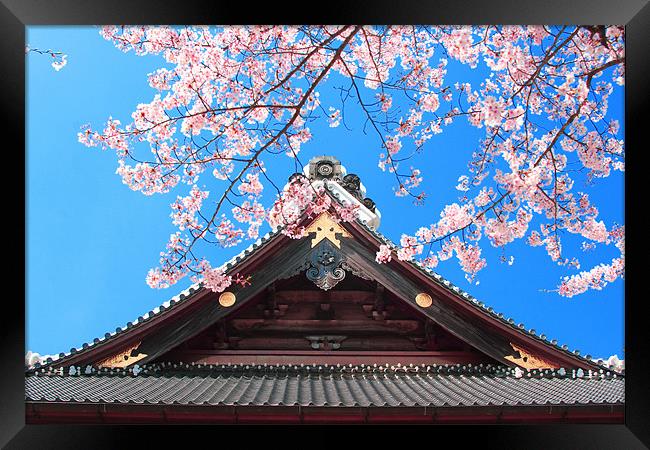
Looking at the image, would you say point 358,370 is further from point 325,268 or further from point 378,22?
point 378,22

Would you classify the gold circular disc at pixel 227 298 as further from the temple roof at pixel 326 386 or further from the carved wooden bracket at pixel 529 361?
the carved wooden bracket at pixel 529 361

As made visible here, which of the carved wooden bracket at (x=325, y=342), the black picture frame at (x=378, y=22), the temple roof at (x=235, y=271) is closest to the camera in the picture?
the black picture frame at (x=378, y=22)

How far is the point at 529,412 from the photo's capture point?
16.8 feet

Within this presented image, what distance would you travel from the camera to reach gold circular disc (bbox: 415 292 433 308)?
6516 mm

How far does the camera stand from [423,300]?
652cm

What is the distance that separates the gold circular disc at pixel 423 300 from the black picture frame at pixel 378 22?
237 cm

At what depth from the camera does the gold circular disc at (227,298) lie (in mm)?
6430

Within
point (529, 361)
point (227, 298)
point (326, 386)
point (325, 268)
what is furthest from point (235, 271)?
point (529, 361)

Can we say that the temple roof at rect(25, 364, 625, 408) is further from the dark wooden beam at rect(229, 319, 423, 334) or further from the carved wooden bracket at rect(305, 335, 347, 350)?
the dark wooden beam at rect(229, 319, 423, 334)

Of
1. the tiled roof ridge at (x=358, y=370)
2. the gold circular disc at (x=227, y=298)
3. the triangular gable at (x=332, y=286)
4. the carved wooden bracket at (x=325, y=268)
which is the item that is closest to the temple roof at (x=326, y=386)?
the tiled roof ridge at (x=358, y=370)

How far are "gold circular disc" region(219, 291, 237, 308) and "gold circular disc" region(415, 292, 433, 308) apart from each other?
1.83 metres

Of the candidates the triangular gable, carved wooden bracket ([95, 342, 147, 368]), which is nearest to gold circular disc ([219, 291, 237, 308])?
the triangular gable

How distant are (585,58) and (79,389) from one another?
15.7 ft

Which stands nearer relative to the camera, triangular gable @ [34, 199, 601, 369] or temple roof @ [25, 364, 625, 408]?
temple roof @ [25, 364, 625, 408]
